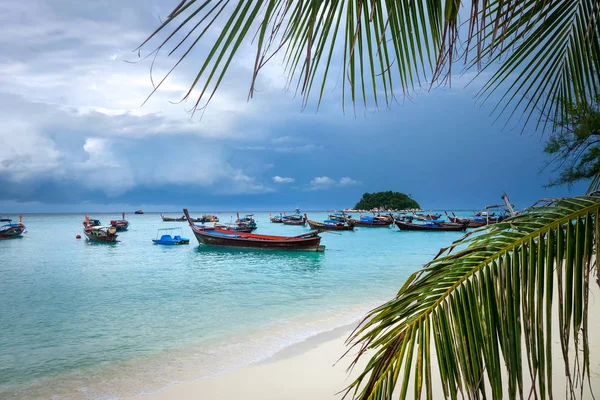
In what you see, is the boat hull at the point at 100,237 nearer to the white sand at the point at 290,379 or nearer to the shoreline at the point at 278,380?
the shoreline at the point at 278,380

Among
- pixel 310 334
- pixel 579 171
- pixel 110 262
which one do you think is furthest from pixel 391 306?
pixel 110 262

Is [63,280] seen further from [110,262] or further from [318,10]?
[318,10]

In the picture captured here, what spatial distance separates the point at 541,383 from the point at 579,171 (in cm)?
2022

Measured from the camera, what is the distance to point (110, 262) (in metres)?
26.7

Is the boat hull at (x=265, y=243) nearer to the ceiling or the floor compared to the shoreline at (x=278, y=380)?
nearer to the ceiling

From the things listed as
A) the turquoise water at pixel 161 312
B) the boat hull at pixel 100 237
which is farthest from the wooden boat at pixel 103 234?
the turquoise water at pixel 161 312

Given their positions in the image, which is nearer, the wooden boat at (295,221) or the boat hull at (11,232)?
the boat hull at (11,232)

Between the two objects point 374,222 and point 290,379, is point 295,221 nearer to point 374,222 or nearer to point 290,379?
point 374,222

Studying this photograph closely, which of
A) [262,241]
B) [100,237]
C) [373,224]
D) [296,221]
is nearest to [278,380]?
[262,241]

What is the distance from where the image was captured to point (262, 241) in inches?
1085

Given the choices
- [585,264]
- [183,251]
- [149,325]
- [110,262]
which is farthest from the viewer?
[183,251]

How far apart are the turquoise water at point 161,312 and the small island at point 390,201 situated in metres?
100

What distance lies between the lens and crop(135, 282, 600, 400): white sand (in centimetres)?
577

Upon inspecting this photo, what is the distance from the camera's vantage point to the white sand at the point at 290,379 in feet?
18.9
